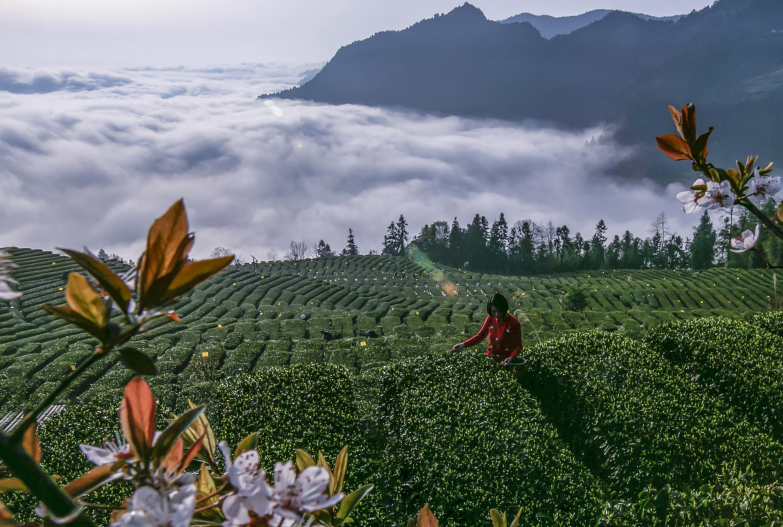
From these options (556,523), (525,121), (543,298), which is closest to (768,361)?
(556,523)

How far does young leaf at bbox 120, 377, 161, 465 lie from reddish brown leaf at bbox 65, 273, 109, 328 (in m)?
0.09

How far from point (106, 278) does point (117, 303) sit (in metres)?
0.03

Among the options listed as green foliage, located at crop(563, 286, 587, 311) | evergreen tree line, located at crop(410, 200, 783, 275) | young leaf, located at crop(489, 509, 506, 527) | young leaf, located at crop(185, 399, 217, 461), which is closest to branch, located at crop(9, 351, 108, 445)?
young leaf, located at crop(185, 399, 217, 461)

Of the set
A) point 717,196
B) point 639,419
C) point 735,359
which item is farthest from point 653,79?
point 717,196

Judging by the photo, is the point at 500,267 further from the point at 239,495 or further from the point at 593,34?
the point at 593,34

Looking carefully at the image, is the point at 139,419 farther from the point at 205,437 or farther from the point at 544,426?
the point at 544,426

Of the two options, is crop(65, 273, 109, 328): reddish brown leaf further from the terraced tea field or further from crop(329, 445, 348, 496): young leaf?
crop(329, 445, 348, 496): young leaf

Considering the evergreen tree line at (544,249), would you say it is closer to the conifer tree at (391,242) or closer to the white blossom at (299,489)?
the conifer tree at (391,242)

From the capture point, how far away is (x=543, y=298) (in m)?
23.1

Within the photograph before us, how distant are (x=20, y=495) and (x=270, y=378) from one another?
7.36ft

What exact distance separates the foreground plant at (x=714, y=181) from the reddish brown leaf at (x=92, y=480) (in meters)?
1.24

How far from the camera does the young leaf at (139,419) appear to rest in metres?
0.55

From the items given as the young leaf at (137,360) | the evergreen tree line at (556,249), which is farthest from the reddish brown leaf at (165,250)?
the evergreen tree line at (556,249)

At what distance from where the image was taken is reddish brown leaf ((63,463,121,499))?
1.72ft
